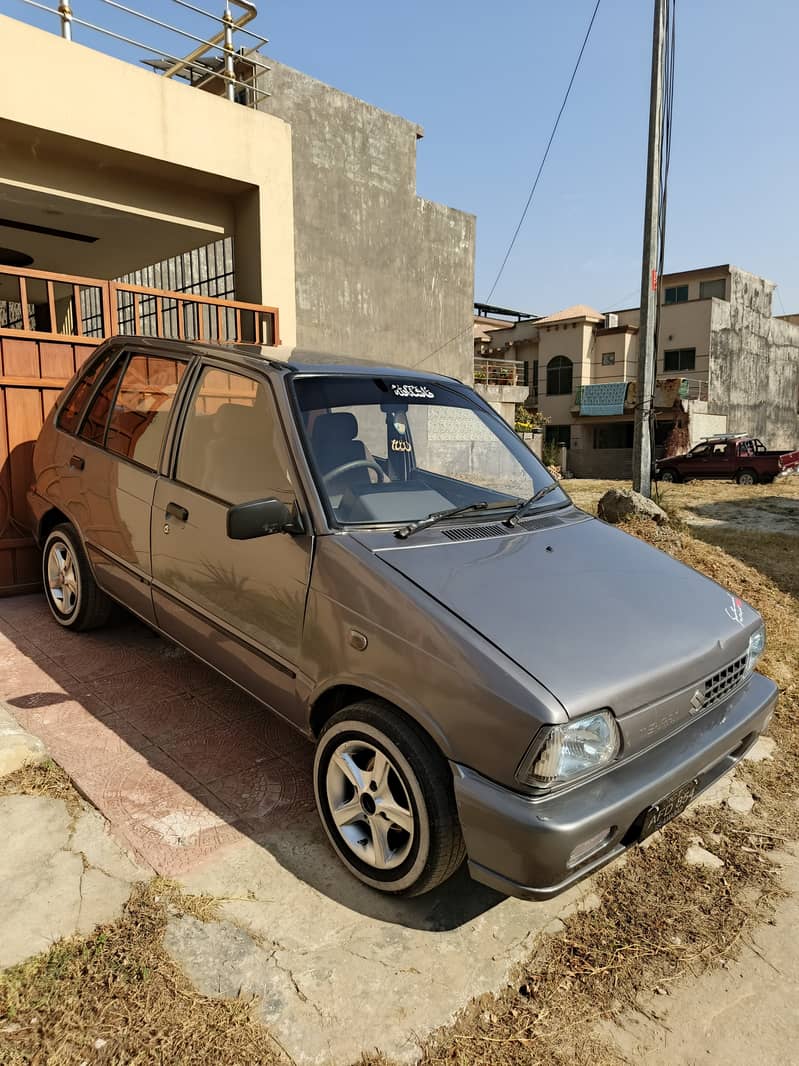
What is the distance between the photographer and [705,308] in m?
34.1

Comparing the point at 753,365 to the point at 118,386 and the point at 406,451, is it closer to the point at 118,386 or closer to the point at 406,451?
the point at 406,451

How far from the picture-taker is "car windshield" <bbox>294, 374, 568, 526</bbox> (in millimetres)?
2891

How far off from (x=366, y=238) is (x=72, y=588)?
9685mm

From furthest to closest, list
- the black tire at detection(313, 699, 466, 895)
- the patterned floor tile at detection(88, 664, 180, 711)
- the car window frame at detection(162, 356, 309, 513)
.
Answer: the patterned floor tile at detection(88, 664, 180, 711) → the car window frame at detection(162, 356, 309, 513) → the black tire at detection(313, 699, 466, 895)

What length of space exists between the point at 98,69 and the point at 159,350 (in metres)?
5.11

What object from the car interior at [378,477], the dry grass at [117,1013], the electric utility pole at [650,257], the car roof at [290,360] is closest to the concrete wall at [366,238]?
the electric utility pole at [650,257]

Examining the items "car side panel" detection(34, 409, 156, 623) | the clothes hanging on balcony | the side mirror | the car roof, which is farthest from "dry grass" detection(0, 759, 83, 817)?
the clothes hanging on balcony

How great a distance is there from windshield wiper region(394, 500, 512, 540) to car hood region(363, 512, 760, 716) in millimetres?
57

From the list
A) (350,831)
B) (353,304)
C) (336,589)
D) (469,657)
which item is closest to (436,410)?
(336,589)

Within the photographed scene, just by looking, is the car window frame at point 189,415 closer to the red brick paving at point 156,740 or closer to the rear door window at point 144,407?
the rear door window at point 144,407

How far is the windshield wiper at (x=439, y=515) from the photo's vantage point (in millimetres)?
2709

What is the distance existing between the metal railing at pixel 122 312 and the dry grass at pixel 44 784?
244 cm

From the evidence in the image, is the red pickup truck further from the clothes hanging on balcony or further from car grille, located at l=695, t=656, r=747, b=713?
car grille, located at l=695, t=656, r=747, b=713

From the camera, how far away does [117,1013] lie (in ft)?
6.27
